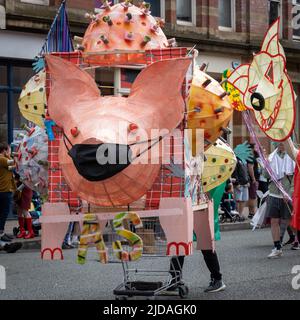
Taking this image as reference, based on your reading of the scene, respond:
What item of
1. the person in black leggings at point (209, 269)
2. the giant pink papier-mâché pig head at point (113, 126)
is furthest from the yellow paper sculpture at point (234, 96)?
the giant pink papier-mâché pig head at point (113, 126)

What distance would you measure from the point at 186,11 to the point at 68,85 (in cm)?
1668

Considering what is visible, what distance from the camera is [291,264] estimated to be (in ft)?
35.8

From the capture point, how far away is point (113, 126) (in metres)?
5.86

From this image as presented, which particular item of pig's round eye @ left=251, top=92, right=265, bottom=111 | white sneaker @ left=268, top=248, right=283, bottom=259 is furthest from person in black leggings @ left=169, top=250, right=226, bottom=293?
white sneaker @ left=268, top=248, right=283, bottom=259

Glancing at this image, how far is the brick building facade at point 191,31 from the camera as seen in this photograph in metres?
18.0

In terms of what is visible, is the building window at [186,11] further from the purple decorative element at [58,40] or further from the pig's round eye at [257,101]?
the pig's round eye at [257,101]

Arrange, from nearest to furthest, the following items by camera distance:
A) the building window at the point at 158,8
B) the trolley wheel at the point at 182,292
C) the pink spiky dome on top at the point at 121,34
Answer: the pink spiky dome on top at the point at 121,34, the trolley wheel at the point at 182,292, the building window at the point at 158,8

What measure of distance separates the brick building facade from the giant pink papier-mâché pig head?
11.6 metres

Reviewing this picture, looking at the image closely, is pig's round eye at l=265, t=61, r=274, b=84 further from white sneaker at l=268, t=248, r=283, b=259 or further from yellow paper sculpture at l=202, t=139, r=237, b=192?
white sneaker at l=268, t=248, r=283, b=259

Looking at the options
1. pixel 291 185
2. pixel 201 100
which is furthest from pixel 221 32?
pixel 201 100

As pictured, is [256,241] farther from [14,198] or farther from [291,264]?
[14,198]

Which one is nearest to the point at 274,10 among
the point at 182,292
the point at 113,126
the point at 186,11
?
the point at 186,11

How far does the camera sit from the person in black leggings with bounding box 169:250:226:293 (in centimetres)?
757

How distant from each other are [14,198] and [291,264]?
553 centimetres
